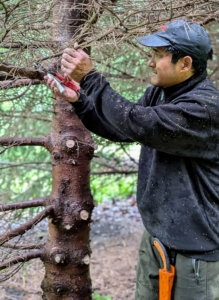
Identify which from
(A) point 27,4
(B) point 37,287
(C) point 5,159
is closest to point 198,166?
(A) point 27,4

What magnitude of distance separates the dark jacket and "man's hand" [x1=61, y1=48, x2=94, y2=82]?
4 cm

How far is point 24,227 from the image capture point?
2535 mm

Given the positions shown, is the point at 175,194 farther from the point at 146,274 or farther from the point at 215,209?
the point at 146,274

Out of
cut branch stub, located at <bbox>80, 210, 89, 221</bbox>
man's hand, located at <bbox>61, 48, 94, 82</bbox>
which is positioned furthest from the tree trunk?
man's hand, located at <bbox>61, 48, 94, 82</bbox>

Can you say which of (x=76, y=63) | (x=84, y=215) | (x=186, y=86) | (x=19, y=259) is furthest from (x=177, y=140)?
(x=19, y=259)

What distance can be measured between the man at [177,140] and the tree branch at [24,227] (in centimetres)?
59

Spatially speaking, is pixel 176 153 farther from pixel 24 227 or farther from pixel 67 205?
pixel 24 227

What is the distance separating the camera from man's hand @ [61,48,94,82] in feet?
6.42

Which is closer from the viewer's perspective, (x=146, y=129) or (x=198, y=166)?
(x=146, y=129)

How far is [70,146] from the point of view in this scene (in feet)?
8.48

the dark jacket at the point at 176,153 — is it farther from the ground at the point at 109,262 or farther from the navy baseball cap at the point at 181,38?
the ground at the point at 109,262

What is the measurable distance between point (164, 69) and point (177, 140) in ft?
1.13

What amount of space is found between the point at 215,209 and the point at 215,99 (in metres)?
0.55

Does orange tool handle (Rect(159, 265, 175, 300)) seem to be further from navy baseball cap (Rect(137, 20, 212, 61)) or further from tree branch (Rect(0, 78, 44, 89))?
tree branch (Rect(0, 78, 44, 89))
